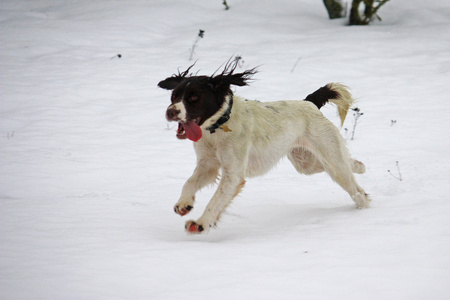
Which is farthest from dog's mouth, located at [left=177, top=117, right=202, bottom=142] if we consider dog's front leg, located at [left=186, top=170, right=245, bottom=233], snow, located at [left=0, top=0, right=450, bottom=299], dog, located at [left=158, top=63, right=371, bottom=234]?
snow, located at [left=0, top=0, right=450, bottom=299]

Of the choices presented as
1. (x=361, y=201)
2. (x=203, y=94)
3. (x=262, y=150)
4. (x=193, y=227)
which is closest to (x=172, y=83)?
(x=203, y=94)

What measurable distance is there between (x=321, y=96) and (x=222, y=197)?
1.71m

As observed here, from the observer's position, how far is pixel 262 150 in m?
4.02

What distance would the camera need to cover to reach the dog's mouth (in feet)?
11.7

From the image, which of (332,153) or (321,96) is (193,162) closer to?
(321,96)

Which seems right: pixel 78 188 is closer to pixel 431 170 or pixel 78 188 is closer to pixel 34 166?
pixel 34 166

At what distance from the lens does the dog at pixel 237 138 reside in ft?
11.8

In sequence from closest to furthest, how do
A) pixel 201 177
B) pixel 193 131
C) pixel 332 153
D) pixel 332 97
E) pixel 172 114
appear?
Result: pixel 172 114 → pixel 193 131 → pixel 201 177 → pixel 332 153 → pixel 332 97

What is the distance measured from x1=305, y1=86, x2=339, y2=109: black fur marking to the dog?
0.25 m

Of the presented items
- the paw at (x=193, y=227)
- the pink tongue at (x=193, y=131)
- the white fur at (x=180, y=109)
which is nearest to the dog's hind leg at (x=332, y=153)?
the pink tongue at (x=193, y=131)

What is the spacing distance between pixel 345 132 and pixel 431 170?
174 cm

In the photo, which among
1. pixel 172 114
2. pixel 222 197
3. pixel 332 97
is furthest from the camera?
pixel 332 97

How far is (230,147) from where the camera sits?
3744 millimetres

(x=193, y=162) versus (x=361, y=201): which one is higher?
(x=361, y=201)
